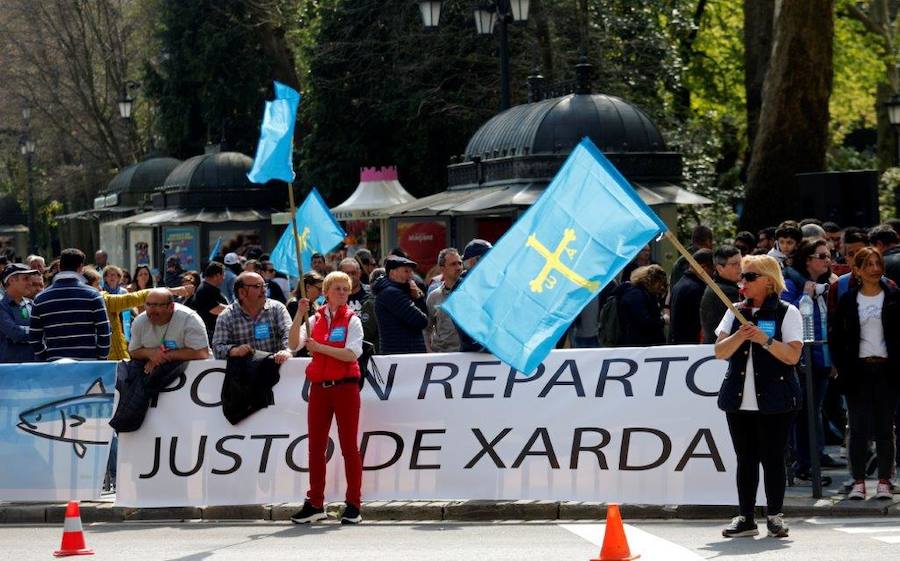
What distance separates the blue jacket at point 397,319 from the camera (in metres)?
13.1

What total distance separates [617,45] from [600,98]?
9.23 m

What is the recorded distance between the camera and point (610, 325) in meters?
13.3

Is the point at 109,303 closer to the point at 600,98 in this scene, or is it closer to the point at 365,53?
the point at 600,98

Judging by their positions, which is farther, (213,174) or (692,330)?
(213,174)

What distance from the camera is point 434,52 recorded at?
3388 cm

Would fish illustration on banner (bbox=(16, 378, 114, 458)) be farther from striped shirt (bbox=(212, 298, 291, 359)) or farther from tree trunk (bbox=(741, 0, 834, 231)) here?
tree trunk (bbox=(741, 0, 834, 231))

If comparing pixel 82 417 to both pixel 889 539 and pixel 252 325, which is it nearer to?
pixel 252 325

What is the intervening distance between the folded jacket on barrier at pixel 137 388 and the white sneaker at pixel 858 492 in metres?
4.95

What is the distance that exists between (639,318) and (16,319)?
516 centimetres

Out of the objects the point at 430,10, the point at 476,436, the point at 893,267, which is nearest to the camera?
the point at 476,436

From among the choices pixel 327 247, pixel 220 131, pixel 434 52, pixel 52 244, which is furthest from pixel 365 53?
pixel 52 244

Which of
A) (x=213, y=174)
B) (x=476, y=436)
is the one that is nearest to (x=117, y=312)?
(x=476, y=436)

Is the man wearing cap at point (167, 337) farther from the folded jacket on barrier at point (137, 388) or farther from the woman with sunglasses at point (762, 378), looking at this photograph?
the woman with sunglasses at point (762, 378)

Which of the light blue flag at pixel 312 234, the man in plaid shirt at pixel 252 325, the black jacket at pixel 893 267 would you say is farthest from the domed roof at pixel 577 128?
the man in plaid shirt at pixel 252 325
